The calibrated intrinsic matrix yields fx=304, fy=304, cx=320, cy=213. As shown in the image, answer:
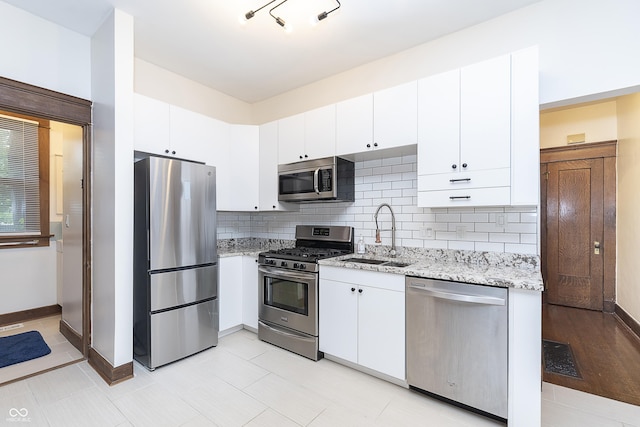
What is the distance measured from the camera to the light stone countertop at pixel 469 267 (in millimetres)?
1883

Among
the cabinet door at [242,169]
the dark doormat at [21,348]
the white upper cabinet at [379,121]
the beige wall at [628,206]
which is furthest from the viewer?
the cabinet door at [242,169]

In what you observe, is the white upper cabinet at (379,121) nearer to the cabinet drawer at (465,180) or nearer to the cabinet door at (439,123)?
the cabinet door at (439,123)

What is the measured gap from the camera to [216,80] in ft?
11.9

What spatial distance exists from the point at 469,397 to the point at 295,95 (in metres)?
3.55

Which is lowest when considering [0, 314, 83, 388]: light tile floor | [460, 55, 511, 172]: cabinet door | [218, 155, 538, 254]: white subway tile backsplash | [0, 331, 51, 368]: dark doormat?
[0, 314, 83, 388]: light tile floor

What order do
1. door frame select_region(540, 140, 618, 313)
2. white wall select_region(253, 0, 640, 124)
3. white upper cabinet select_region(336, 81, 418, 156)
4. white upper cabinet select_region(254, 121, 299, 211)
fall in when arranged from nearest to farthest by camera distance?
white wall select_region(253, 0, 640, 124) → white upper cabinet select_region(336, 81, 418, 156) → white upper cabinet select_region(254, 121, 299, 211) → door frame select_region(540, 140, 618, 313)

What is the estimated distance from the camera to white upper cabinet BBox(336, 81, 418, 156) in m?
2.52

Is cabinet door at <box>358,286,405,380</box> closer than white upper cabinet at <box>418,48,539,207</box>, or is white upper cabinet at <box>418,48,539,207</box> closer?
white upper cabinet at <box>418,48,539,207</box>

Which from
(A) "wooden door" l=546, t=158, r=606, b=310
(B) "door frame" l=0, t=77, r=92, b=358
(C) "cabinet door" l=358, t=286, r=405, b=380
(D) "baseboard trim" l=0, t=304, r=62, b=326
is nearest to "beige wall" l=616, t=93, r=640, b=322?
(A) "wooden door" l=546, t=158, r=606, b=310

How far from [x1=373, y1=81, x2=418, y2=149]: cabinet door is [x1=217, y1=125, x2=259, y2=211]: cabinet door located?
1596 millimetres

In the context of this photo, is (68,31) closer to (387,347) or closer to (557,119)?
(387,347)

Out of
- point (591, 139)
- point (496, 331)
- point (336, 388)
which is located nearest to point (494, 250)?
point (496, 331)

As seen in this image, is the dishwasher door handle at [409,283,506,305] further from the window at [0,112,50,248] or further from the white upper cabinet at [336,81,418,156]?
the window at [0,112,50,248]

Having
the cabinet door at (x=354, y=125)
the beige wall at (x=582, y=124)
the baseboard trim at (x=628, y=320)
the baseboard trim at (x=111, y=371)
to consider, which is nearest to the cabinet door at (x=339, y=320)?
the cabinet door at (x=354, y=125)
